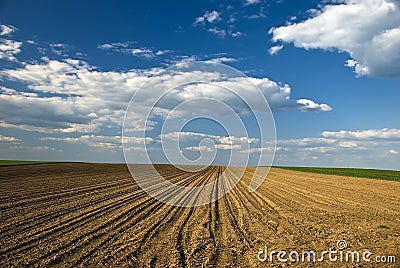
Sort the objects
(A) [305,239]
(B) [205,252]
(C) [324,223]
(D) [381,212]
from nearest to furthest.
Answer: (B) [205,252] → (A) [305,239] → (C) [324,223] → (D) [381,212]

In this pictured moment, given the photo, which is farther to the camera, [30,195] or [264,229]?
[30,195]

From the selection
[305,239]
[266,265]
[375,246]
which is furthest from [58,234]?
[375,246]

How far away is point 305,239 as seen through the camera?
30.4 feet

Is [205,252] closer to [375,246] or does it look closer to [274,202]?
[375,246]

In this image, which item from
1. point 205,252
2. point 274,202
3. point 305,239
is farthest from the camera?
point 274,202

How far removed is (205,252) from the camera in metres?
7.93

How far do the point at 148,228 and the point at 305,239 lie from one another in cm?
421

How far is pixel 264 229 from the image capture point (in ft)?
34.2

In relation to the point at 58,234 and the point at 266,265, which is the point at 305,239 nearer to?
A: the point at 266,265

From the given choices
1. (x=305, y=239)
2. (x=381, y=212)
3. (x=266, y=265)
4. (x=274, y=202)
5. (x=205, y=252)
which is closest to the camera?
(x=266, y=265)

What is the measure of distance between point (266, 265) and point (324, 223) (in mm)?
5026

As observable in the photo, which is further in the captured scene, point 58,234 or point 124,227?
point 124,227

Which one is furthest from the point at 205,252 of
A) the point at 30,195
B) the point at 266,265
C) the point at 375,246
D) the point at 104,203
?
the point at 30,195

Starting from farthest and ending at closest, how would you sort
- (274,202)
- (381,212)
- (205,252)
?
(274,202)
(381,212)
(205,252)
